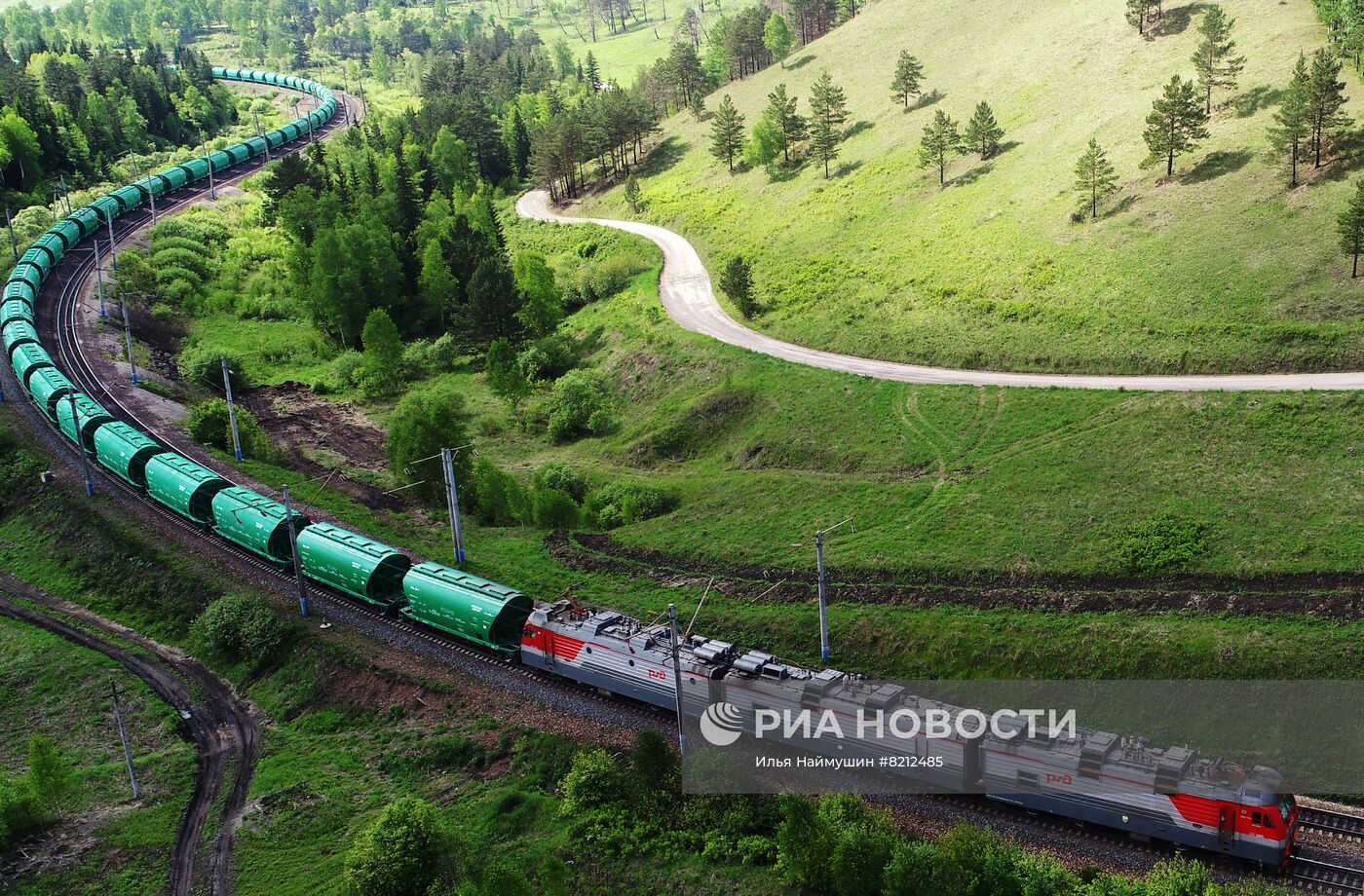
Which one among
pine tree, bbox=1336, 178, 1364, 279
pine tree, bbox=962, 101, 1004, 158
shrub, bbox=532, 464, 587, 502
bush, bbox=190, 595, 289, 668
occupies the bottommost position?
shrub, bbox=532, 464, 587, 502

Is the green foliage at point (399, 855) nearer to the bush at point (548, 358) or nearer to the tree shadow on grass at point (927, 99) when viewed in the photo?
the bush at point (548, 358)

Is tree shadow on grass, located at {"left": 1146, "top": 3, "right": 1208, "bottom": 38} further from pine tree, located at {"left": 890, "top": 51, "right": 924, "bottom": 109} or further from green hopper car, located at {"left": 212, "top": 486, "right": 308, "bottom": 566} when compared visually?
green hopper car, located at {"left": 212, "top": 486, "right": 308, "bottom": 566}

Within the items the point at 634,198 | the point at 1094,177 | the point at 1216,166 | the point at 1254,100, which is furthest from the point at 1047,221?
the point at 634,198

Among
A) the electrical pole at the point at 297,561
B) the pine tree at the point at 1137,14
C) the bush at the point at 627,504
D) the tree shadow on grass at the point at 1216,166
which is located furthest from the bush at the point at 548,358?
the pine tree at the point at 1137,14

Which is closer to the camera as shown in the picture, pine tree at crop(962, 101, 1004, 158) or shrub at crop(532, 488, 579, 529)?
shrub at crop(532, 488, 579, 529)

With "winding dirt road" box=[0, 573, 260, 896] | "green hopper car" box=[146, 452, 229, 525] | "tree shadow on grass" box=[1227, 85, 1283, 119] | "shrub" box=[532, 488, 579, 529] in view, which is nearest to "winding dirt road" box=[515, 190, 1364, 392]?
"shrub" box=[532, 488, 579, 529]

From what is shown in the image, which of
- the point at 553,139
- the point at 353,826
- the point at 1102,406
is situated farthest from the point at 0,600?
the point at 553,139
